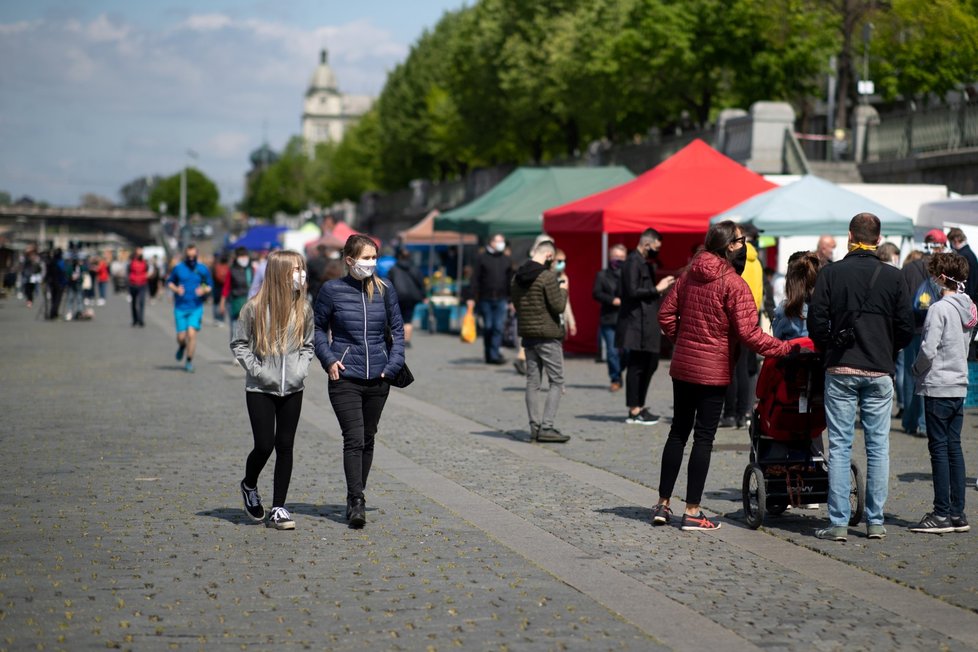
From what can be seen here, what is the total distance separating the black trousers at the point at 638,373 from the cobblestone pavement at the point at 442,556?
51cm

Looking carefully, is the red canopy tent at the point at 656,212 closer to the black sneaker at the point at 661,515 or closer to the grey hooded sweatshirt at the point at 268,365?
the black sneaker at the point at 661,515

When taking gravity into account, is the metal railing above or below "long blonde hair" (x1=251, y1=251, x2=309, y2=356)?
above

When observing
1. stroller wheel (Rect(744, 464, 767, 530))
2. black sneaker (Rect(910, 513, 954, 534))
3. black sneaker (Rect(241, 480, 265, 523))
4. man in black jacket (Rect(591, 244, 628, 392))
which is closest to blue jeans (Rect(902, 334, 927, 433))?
man in black jacket (Rect(591, 244, 628, 392))

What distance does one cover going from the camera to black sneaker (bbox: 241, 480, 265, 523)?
27.6 feet

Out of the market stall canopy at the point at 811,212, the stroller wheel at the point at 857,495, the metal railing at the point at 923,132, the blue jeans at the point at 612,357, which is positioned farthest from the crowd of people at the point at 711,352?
the metal railing at the point at 923,132

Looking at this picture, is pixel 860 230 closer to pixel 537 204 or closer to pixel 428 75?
pixel 537 204

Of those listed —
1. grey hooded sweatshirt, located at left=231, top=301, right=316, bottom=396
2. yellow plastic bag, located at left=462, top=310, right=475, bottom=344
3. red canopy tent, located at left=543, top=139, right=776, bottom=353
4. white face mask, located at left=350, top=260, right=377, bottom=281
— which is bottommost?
yellow plastic bag, located at left=462, top=310, right=475, bottom=344

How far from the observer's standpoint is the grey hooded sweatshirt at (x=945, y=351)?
28.0 ft

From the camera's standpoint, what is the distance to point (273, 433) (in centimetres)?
840

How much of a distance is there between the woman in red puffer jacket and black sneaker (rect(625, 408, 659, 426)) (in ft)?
18.3

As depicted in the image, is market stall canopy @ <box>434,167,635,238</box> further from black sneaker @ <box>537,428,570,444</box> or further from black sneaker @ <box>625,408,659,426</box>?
black sneaker @ <box>537,428,570,444</box>

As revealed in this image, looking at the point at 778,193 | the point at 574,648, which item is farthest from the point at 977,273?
the point at 574,648

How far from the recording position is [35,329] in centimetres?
3316

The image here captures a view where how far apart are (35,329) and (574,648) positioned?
29315 mm
